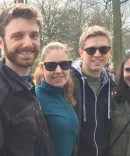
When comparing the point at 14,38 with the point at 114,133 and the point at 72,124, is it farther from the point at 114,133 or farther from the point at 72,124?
the point at 114,133

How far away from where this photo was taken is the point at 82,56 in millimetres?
3602

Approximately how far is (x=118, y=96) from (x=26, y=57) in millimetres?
1673

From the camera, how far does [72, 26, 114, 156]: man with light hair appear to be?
327 cm

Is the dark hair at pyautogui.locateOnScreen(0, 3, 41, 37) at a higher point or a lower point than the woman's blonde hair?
higher

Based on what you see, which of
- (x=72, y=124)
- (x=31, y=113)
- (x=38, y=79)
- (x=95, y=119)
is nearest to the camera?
(x=31, y=113)

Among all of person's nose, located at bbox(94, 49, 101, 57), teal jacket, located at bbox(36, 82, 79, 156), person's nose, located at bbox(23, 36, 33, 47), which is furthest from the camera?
person's nose, located at bbox(94, 49, 101, 57)

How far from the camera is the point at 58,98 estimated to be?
117 inches

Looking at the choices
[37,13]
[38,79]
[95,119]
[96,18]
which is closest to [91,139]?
[95,119]

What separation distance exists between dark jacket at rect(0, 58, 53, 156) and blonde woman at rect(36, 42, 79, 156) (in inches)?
20.0

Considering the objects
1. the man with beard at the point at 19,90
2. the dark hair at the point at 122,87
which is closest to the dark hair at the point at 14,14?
the man with beard at the point at 19,90

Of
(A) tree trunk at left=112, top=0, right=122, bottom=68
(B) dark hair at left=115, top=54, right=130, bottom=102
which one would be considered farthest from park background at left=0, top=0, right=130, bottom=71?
(B) dark hair at left=115, top=54, right=130, bottom=102

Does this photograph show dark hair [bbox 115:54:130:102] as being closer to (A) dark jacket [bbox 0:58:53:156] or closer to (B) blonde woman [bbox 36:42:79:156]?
(B) blonde woman [bbox 36:42:79:156]

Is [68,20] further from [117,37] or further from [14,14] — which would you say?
[14,14]

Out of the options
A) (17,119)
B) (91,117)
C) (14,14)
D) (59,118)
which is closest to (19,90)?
(17,119)
